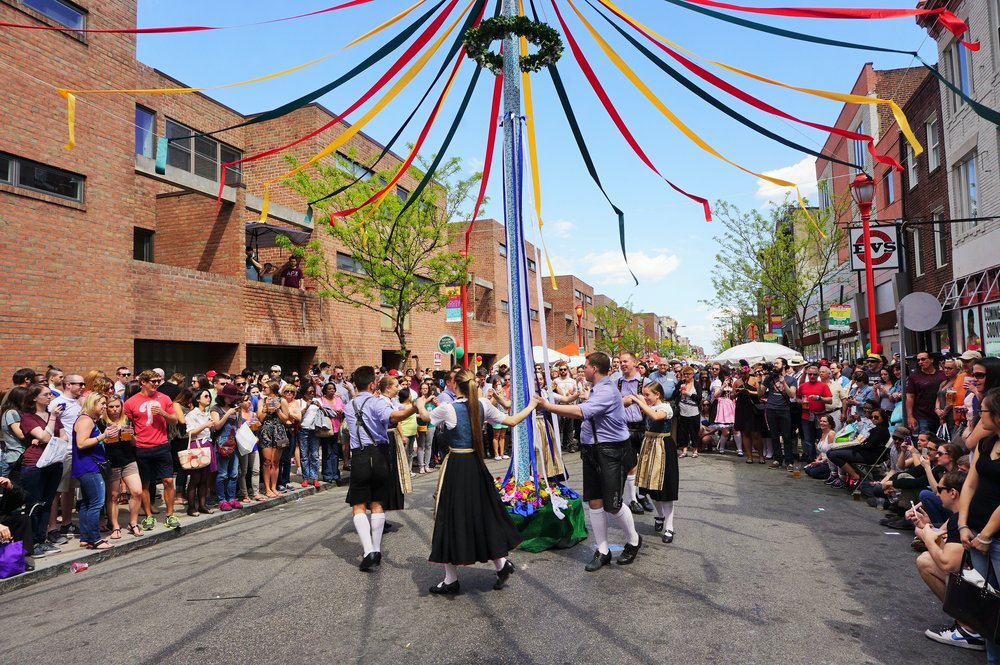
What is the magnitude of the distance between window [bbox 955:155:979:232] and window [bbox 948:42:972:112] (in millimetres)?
1549

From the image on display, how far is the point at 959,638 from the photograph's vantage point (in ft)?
12.9

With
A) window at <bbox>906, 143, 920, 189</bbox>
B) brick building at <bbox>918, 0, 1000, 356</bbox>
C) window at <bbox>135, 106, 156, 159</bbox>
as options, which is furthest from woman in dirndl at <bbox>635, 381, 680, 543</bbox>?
window at <bbox>906, 143, 920, 189</bbox>

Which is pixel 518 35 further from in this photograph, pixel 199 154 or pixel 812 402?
pixel 199 154

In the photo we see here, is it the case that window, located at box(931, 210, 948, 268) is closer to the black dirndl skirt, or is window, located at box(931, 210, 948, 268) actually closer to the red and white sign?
the red and white sign

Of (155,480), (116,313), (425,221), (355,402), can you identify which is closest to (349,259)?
(425,221)

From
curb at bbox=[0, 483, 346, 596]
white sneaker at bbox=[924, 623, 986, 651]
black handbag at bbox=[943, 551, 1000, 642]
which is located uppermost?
black handbag at bbox=[943, 551, 1000, 642]

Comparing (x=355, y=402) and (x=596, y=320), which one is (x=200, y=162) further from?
(x=596, y=320)

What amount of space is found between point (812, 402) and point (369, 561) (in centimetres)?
888

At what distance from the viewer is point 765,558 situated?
19.3ft

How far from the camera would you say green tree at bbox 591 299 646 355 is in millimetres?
66688

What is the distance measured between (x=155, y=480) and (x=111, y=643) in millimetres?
3881

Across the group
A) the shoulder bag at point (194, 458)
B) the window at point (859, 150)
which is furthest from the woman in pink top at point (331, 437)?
the window at point (859, 150)

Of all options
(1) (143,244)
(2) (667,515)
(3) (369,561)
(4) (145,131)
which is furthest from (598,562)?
(4) (145,131)

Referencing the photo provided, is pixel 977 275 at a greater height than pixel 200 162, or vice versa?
pixel 200 162
